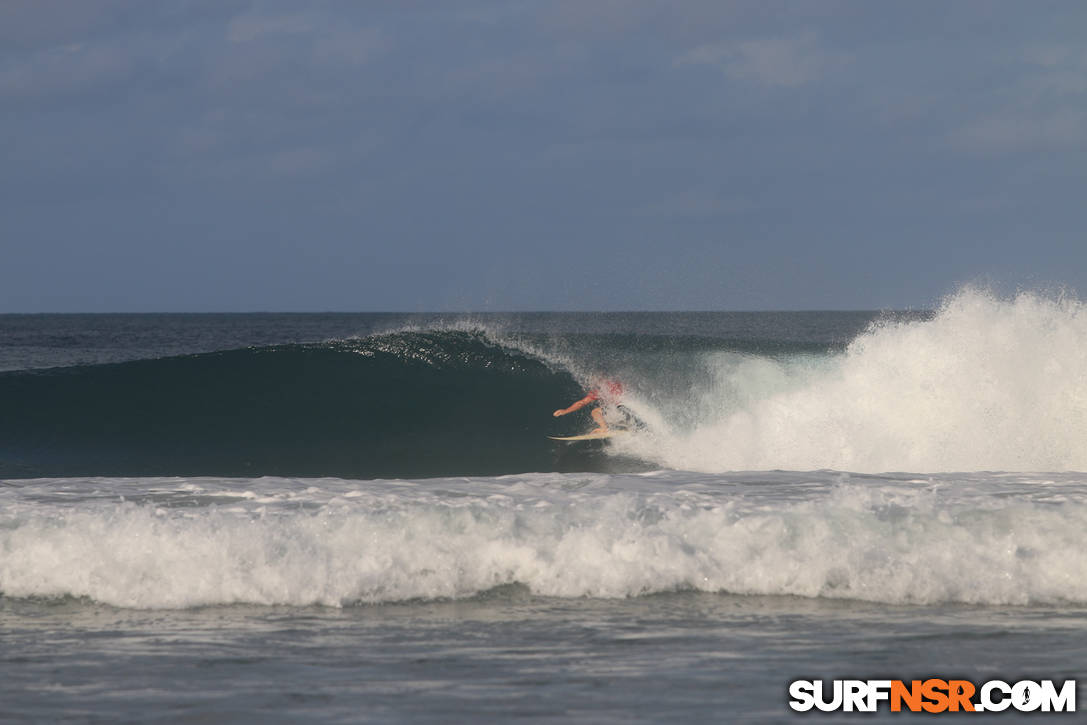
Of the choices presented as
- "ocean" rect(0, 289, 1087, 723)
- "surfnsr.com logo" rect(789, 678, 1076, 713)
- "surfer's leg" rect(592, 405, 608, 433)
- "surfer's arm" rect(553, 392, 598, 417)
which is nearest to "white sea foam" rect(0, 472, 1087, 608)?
"ocean" rect(0, 289, 1087, 723)

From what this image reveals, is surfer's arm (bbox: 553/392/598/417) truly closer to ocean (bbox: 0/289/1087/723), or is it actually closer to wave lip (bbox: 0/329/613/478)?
wave lip (bbox: 0/329/613/478)

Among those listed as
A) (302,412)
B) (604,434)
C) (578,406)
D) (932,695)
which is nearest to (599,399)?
(578,406)

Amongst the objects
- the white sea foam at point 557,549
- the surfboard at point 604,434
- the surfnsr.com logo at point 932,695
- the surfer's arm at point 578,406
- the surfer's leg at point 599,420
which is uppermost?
the surfer's arm at point 578,406

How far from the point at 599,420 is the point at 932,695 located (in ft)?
31.4

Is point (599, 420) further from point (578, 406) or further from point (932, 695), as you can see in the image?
point (932, 695)

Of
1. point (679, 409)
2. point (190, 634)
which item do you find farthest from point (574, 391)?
point (190, 634)

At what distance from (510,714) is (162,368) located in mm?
14054

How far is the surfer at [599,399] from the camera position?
14.2 metres

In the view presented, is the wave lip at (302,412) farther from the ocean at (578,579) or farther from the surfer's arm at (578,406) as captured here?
the ocean at (578,579)

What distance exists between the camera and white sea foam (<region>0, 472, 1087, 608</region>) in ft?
21.3

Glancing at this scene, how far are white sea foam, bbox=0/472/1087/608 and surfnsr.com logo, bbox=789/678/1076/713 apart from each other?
1.76 meters

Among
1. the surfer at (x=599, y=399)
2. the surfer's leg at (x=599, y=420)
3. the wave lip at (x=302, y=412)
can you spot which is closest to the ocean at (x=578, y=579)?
the wave lip at (x=302, y=412)

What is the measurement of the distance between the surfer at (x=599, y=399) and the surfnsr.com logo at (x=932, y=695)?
9394mm

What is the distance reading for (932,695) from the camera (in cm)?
454
